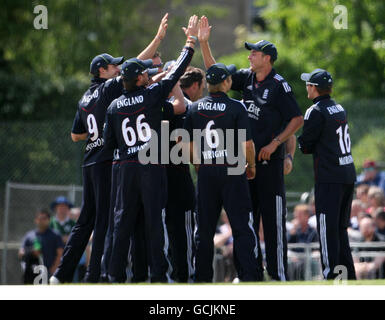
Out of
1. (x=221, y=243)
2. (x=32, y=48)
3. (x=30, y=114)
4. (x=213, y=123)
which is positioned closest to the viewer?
(x=213, y=123)

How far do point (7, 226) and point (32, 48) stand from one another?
7118 millimetres

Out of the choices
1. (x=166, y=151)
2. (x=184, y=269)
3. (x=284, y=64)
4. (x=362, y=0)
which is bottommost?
(x=184, y=269)

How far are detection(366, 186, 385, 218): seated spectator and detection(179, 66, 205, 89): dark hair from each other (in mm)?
4482

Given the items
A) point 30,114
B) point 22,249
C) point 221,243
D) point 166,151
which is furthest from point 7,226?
point 166,151

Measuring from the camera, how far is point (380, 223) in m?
11.7

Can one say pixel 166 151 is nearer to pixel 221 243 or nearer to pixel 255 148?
pixel 255 148

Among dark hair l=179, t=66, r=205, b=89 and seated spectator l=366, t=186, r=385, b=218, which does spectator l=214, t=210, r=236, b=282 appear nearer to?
seated spectator l=366, t=186, r=385, b=218

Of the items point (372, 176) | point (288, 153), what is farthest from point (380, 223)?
point (288, 153)

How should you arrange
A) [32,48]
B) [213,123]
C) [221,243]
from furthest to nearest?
[32,48] → [221,243] → [213,123]

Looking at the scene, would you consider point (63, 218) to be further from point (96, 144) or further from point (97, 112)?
point (97, 112)

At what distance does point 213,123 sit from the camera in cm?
773

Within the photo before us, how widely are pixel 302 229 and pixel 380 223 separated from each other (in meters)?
1.27

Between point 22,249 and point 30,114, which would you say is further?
point 30,114

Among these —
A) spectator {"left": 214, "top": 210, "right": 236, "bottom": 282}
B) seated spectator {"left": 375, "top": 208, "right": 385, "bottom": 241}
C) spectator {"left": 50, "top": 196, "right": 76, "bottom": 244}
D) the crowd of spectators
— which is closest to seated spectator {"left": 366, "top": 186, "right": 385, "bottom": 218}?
the crowd of spectators
